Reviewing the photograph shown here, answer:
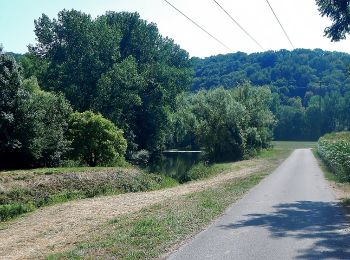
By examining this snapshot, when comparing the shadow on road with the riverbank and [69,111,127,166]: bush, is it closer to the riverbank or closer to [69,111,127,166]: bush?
the riverbank

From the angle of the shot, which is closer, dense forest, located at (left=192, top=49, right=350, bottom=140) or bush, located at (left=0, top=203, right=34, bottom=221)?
bush, located at (left=0, top=203, right=34, bottom=221)

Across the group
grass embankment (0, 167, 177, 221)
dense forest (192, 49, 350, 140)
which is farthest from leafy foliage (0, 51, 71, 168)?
dense forest (192, 49, 350, 140)

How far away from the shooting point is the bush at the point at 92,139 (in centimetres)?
3080

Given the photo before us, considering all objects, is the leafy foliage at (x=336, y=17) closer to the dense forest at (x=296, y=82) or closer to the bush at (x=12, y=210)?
the bush at (x=12, y=210)

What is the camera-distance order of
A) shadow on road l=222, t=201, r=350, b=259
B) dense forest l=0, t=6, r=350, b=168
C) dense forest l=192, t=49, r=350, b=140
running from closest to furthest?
shadow on road l=222, t=201, r=350, b=259
dense forest l=0, t=6, r=350, b=168
dense forest l=192, t=49, r=350, b=140

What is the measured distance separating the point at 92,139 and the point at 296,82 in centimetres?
14444

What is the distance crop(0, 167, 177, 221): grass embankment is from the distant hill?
120603 mm

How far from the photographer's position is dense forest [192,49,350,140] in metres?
136

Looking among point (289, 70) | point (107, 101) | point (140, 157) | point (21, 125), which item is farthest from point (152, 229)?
point (289, 70)

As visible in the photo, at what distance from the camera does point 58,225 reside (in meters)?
14.5

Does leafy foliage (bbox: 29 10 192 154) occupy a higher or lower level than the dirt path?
higher

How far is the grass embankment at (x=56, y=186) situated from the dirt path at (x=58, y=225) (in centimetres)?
131

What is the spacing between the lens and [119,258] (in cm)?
882

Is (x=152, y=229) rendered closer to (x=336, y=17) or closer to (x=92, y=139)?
(x=336, y=17)
